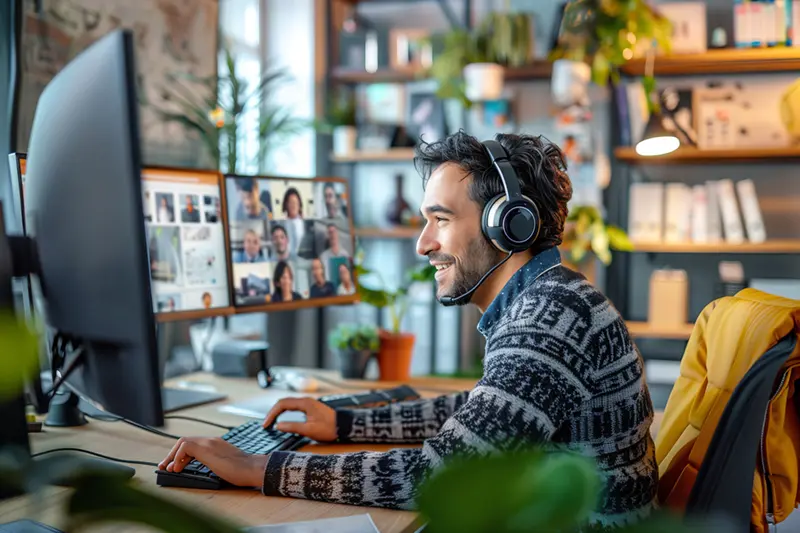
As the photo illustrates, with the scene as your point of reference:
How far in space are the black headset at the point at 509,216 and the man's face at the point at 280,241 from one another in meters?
0.75

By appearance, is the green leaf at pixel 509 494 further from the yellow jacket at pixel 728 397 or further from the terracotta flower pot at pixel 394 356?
the terracotta flower pot at pixel 394 356

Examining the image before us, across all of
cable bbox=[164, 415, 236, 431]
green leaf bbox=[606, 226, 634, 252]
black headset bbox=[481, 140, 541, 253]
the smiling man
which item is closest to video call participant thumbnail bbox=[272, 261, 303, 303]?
cable bbox=[164, 415, 236, 431]

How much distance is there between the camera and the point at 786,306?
1.07 m

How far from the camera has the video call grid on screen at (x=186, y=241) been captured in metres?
1.66

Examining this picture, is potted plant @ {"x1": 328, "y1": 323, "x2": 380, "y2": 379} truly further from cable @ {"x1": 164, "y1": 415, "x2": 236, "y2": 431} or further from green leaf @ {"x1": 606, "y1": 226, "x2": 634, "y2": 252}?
green leaf @ {"x1": 606, "y1": 226, "x2": 634, "y2": 252}

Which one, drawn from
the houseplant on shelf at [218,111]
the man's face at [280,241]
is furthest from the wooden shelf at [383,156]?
the man's face at [280,241]

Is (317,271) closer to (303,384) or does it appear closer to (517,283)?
(303,384)

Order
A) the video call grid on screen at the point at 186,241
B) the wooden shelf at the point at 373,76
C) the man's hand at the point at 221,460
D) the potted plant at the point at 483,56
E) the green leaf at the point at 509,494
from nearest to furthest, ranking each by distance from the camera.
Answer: the green leaf at the point at 509,494 → the man's hand at the point at 221,460 → the video call grid on screen at the point at 186,241 → the potted plant at the point at 483,56 → the wooden shelf at the point at 373,76

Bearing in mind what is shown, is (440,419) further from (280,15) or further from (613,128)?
(280,15)

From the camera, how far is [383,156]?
3.95 meters

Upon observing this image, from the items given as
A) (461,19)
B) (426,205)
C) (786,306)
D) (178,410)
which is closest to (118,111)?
(426,205)

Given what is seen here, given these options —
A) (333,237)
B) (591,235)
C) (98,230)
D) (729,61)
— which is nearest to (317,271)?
(333,237)

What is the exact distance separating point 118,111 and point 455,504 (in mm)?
634

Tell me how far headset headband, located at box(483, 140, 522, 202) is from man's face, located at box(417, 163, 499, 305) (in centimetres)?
6
